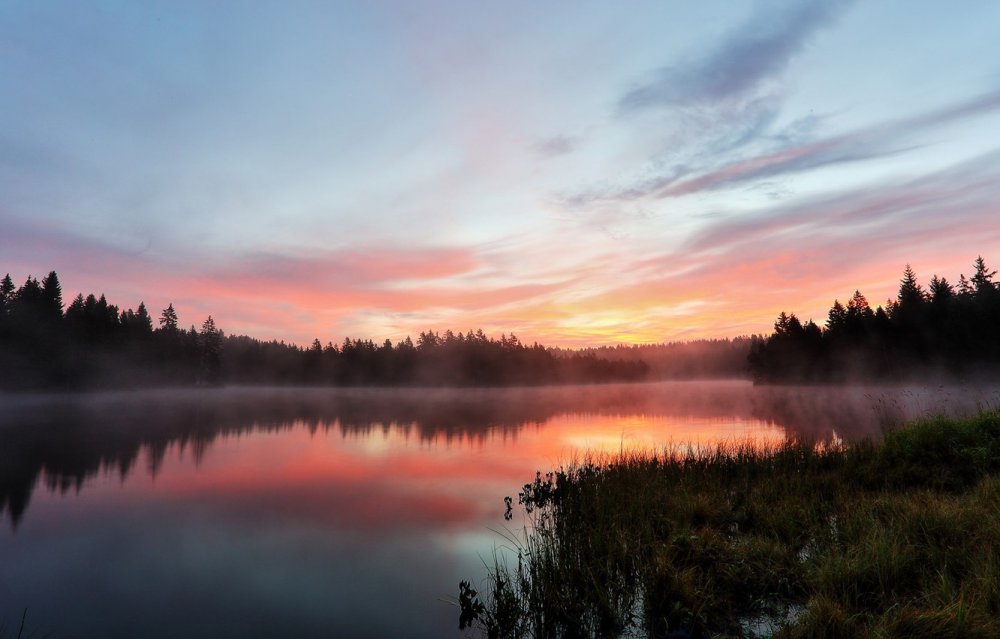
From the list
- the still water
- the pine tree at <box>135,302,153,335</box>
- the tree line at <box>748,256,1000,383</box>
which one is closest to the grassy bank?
Answer: the still water

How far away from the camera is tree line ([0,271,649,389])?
6894cm

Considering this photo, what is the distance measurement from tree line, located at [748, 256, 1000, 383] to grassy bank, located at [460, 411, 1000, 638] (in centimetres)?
5784

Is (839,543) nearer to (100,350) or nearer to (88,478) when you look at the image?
(88,478)

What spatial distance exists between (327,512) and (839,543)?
45.8 ft

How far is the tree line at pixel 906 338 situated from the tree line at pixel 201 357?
262 feet

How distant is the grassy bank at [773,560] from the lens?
5.73 m

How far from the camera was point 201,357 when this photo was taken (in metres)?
104

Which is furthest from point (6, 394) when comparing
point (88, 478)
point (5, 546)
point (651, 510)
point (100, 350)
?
point (651, 510)

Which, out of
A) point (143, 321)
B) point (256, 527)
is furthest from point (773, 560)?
point (143, 321)

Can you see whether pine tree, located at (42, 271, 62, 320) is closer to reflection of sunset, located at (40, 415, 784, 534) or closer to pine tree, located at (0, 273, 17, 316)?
pine tree, located at (0, 273, 17, 316)

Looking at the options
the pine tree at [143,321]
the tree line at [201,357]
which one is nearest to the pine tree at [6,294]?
the tree line at [201,357]

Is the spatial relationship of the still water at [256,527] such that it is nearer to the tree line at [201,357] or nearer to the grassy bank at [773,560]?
the grassy bank at [773,560]

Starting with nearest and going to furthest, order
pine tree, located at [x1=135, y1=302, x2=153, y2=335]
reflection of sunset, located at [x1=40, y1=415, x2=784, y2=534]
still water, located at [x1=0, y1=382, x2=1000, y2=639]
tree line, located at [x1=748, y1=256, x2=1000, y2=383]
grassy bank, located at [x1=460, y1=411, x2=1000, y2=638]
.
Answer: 1. grassy bank, located at [x1=460, y1=411, x2=1000, y2=638]
2. still water, located at [x1=0, y1=382, x2=1000, y2=639]
3. reflection of sunset, located at [x1=40, y1=415, x2=784, y2=534]
4. tree line, located at [x1=748, y1=256, x2=1000, y2=383]
5. pine tree, located at [x1=135, y1=302, x2=153, y2=335]

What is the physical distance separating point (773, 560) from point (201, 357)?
119838 millimetres
